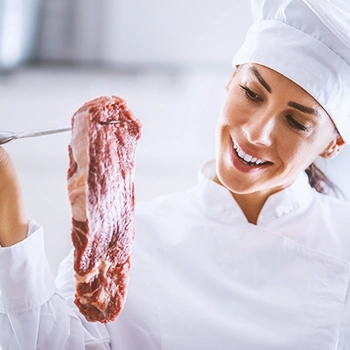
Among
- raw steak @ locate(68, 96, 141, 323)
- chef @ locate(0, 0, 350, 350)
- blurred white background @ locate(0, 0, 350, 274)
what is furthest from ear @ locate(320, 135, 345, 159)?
blurred white background @ locate(0, 0, 350, 274)

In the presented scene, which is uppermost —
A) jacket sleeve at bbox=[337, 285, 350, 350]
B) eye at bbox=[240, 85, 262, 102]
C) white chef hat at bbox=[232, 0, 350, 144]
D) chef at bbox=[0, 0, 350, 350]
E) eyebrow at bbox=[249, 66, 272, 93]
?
white chef hat at bbox=[232, 0, 350, 144]

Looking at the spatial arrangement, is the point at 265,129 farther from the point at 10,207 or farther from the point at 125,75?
the point at 125,75

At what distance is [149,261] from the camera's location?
1.46 m

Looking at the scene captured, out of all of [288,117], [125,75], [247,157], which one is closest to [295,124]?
[288,117]

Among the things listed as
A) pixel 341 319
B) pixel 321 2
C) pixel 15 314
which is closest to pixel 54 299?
pixel 15 314

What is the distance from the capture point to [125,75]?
7.55ft

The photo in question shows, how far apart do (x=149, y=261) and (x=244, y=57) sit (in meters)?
0.53

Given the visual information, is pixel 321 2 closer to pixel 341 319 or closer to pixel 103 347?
pixel 341 319

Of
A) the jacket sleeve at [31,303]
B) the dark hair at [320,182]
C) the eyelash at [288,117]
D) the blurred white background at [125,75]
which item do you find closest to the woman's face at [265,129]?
the eyelash at [288,117]

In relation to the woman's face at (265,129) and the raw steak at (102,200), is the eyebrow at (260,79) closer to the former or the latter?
the woman's face at (265,129)

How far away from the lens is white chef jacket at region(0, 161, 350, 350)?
1.37m

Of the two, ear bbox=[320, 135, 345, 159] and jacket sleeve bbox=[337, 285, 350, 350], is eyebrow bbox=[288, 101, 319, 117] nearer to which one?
ear bbox=[320, 135, 345, 159]

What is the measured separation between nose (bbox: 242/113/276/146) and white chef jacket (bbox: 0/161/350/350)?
253 mm

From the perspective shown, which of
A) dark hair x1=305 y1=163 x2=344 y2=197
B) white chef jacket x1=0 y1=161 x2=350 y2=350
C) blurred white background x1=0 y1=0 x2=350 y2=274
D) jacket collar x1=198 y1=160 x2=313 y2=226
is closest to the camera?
white chef jacket x1=0 y1=161 x2=350 y2=350
